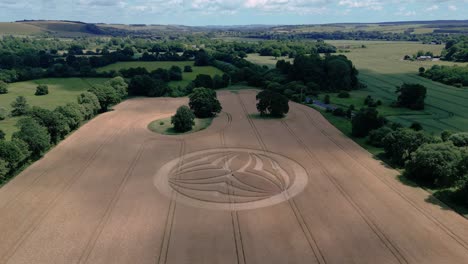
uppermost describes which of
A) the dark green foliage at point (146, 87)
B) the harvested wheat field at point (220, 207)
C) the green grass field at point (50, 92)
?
the dark green foliage at point (146, 87)

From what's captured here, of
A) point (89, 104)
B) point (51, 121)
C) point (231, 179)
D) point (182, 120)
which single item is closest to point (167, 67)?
point (89, 104)

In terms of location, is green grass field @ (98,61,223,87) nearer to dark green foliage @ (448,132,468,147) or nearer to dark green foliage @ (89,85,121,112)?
dark green foliage @ (89,85,121,112)

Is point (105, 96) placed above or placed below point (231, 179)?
above

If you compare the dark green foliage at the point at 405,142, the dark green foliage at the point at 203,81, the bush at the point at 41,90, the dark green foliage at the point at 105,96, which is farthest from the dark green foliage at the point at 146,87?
the dark green foliage at the point at 405,142

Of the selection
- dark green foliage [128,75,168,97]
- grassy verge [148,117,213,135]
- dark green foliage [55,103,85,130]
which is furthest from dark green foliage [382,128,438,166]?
dark green foliage [128,75,168,97]

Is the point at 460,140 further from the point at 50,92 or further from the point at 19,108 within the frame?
the point at 50,92

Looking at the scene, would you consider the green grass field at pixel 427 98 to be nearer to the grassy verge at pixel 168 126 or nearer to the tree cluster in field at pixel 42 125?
the grassy verge at pixel 168 126
